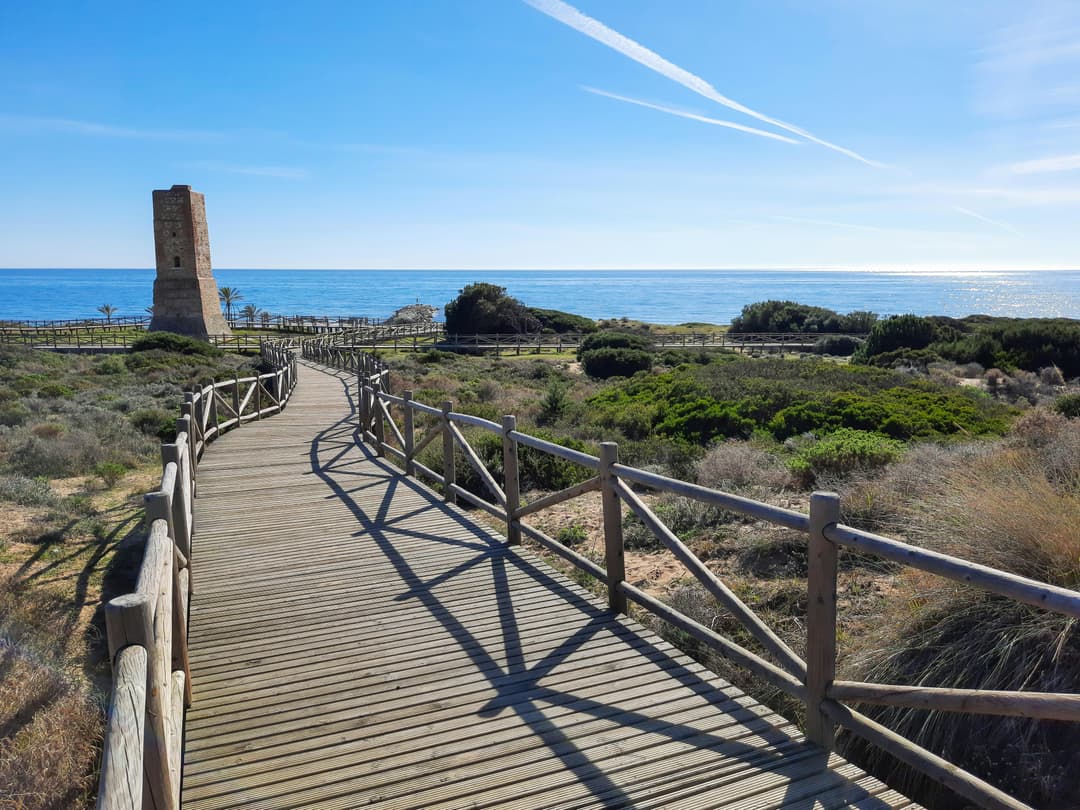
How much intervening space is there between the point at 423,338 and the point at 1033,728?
152 feet

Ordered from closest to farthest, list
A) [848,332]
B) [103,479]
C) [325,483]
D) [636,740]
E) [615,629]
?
[636,740], [615,629], [325,483], [103,479], [848,332]

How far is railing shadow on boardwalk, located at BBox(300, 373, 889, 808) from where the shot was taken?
308 centimetres

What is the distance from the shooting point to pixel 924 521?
17.0 feet

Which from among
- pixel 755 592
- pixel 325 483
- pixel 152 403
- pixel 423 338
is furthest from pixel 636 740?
pixel 423 338

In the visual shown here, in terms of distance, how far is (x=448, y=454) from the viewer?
8.11 m

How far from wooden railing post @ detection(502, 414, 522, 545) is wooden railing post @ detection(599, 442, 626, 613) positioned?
5.33 ft

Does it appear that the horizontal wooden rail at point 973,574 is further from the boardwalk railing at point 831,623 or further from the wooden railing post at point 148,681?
the wooden railing post at point 148,681

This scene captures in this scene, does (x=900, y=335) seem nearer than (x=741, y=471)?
No

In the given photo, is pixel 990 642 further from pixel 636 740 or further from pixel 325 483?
pixel 325 483

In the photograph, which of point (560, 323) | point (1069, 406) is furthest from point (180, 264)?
point (1069, 406)

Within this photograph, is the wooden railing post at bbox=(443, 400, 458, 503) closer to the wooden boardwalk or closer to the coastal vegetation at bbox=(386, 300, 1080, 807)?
the coastal vegetation at bbox=(386, 300, 1080, 807)

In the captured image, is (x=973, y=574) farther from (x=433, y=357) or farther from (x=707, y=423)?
(x=433, y=357)

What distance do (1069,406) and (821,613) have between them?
10466mm

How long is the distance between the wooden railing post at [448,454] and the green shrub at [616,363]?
20447 millimetres
